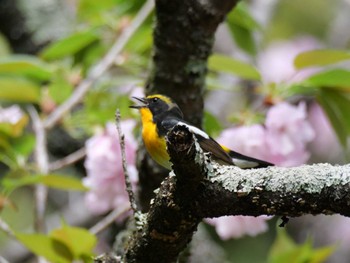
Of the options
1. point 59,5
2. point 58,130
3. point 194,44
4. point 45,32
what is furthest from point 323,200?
point 59,5

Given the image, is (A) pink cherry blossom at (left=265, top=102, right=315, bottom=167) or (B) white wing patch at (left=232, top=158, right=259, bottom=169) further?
(A) pink cherry blossom at (left=265, top=102, right=315, bottom=167)

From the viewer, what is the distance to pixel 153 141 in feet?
4.95

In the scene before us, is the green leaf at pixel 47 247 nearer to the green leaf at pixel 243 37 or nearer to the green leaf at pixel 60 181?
the green leaf at pixel 60 181

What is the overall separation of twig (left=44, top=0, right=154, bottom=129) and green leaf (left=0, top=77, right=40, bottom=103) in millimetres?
74

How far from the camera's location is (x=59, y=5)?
2.88 meters

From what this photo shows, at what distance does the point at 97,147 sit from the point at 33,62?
0.30 metres

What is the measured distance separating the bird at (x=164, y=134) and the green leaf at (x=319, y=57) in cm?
27

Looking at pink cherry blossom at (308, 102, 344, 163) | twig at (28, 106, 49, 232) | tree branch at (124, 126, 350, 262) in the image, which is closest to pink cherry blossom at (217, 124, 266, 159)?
twig at (28, 106, 49, 232)

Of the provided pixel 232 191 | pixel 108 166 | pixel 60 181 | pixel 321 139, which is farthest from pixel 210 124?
pixel 321 139

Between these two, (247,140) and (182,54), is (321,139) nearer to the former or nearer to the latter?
(247,140)

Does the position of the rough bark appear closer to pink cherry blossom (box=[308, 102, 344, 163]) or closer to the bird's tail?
the bird's tail

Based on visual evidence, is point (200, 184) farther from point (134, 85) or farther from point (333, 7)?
point (333, 7)

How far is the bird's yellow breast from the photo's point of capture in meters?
1.46

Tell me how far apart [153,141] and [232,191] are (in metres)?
0.56
